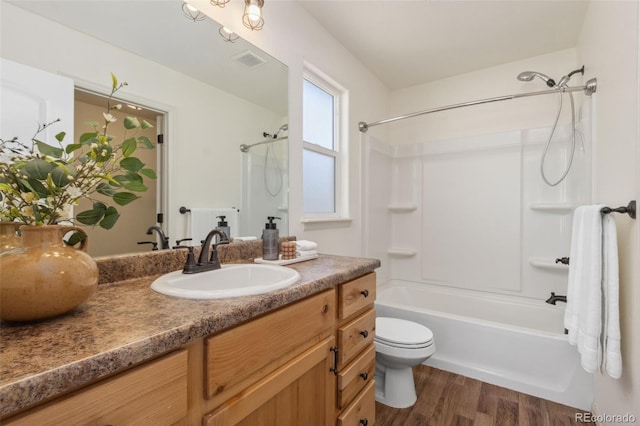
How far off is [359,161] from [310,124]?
2.01ft

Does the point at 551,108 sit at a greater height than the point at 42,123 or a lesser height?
greater

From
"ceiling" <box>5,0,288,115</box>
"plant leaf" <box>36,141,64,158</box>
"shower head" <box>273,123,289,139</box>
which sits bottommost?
"plant leaf" <box>36,141,64,158</box>

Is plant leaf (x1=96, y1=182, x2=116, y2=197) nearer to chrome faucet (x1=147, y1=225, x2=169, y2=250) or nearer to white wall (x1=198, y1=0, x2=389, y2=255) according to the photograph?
chrome faucet (x1=147, y1=225, x2=169, y2=250)

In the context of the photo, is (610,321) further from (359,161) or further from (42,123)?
(42,123)

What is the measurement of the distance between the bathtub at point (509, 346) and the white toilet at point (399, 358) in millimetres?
388

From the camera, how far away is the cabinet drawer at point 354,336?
115cm

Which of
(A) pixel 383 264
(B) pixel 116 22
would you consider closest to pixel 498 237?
(A) pixel 383 264

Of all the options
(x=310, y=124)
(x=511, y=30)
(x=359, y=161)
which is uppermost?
(x=511, y=30)

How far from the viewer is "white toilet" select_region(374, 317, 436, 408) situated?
1676 millimetres

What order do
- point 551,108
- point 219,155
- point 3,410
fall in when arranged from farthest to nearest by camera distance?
point 551,108
point 219,155
point 3,410

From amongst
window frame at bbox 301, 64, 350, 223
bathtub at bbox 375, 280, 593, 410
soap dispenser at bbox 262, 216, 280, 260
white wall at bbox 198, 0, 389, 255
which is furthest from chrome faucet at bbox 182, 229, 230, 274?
bathtub at bbox 375, 280, 593, 410

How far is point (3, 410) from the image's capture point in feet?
1.24

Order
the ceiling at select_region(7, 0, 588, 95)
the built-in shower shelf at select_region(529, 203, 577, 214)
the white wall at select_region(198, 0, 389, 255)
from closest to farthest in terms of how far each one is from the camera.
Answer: the ceiling at select_region(7, 0, 588, 95)
the white wall at select_region(198, 0, 389, 255)
the built-in shower shelf at select_region(529, 203, 577, 214)

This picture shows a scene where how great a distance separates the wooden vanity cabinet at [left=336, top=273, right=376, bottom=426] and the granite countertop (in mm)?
333
